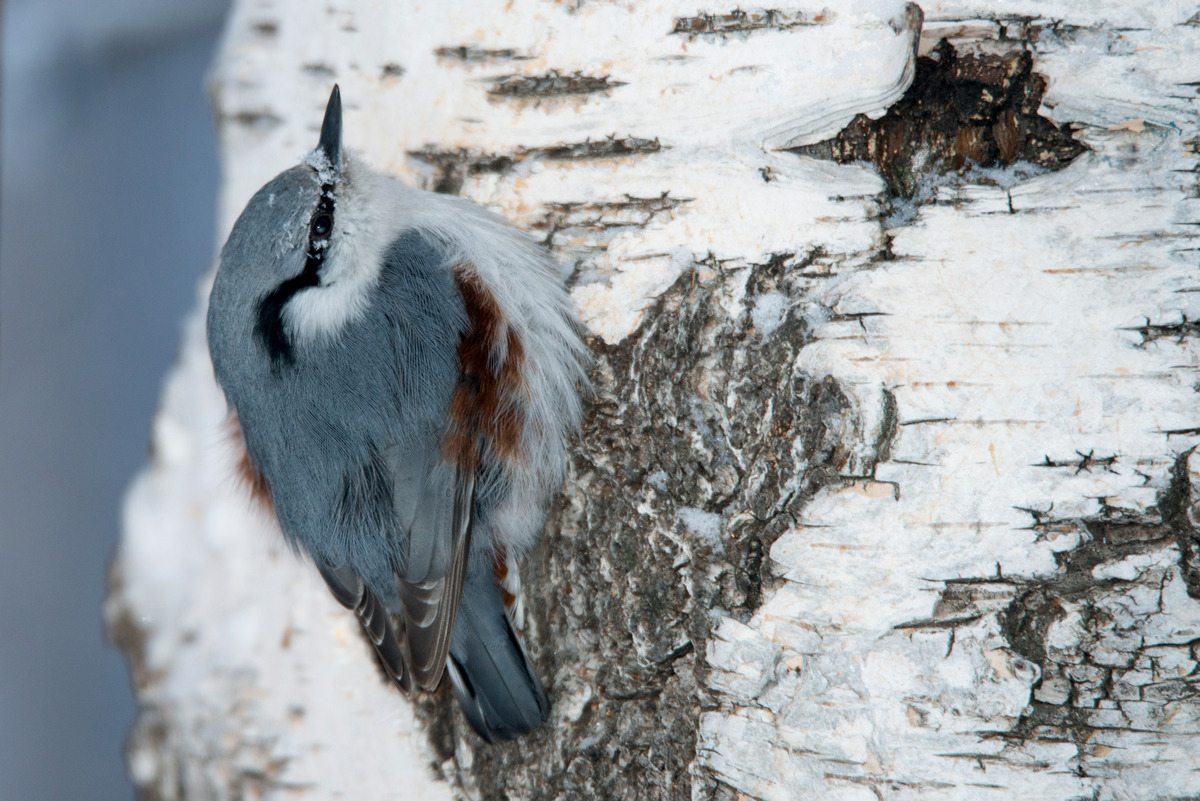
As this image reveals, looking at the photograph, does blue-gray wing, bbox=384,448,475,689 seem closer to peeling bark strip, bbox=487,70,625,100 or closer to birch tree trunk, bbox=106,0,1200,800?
birch tree trunk, bbox=106,0,1200,800

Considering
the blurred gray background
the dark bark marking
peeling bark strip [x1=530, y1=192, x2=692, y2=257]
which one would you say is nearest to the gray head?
peeling bark strip [x1=530, y1=192, x2=692, y2=257]

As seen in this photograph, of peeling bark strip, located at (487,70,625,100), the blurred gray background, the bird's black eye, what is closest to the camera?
peeling bark strip, located at (487,70,625,100)

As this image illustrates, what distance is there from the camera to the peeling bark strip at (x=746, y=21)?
3.06ft

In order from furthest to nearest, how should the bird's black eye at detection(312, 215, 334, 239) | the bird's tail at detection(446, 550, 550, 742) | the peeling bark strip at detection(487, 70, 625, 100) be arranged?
the bird's black eye at detection(312, 215, 334, 239), the bird's tail at detection(446, 550, 550, 742), the peeling bark strip at detection(487, 70, 625, 100)

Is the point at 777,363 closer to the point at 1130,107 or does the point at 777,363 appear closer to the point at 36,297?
the point at 1130,107

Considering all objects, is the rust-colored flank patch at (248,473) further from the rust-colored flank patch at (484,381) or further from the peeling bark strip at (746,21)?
the peeling bark strip at (746,21)

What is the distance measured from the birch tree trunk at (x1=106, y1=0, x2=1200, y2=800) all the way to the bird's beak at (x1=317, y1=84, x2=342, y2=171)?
0.06 metres

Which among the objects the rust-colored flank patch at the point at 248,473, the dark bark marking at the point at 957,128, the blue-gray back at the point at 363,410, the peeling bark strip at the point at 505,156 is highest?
the dark bark marking at the point at 957,128

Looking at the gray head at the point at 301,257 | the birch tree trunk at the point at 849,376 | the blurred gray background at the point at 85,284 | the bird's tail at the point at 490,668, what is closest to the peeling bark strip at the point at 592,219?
the birch tree trunk at the point at 849,376

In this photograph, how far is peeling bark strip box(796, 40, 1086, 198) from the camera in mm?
901

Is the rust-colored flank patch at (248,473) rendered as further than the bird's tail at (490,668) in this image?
Yes

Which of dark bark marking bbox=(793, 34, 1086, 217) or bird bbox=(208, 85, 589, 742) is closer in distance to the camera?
dark bark marking bbox=(793, 34, 1086, 217)

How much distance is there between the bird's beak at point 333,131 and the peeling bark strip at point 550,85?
0.74 feet

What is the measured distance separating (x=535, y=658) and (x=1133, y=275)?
2.85 feet
